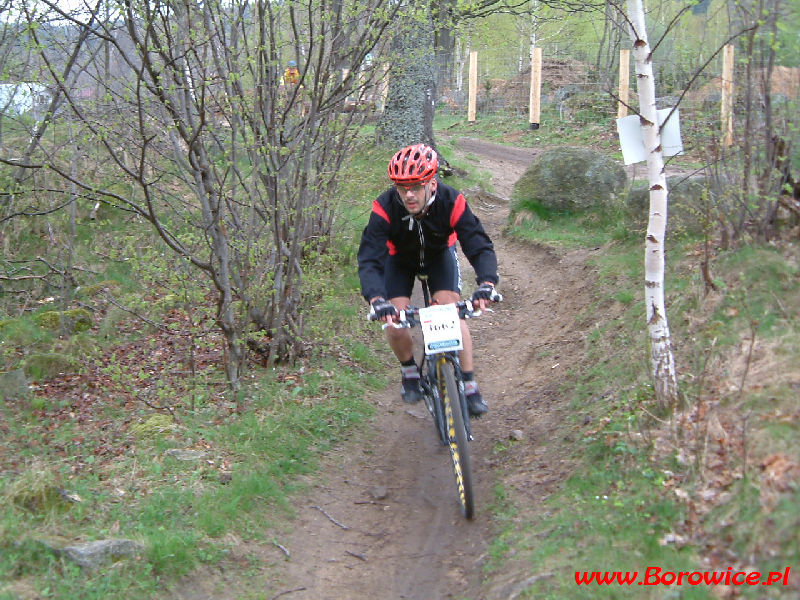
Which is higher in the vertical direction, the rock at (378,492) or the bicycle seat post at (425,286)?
the bicycle seat post at (425,286)

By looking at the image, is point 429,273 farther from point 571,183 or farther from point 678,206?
point 571,183

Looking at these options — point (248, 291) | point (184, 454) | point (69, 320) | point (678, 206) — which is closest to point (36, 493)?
point (184, 454)

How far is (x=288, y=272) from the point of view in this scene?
6934mm

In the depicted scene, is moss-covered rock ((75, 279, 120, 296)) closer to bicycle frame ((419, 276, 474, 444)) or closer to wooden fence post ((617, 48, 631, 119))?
bicycle frame ((419, 276, 474, 444))

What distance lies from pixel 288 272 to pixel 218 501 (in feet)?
8.43

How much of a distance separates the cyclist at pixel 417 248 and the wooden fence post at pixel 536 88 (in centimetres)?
1881

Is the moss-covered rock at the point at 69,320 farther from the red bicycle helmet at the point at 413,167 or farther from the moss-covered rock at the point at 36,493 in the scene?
the red bicycle helmet at the point at 413,167

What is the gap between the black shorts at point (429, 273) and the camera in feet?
18.8

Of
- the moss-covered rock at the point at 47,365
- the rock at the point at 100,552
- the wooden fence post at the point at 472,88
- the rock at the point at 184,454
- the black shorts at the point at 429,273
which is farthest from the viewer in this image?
the wooden fence post at the point at 472,88

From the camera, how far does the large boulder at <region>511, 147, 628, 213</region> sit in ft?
37.6

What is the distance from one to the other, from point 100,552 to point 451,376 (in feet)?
7.50

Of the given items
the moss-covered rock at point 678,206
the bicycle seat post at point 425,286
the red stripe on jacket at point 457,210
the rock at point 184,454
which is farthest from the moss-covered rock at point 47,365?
the moss-covered rock at point 678,206

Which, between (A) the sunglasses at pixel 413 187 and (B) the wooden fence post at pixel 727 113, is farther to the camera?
(B) the wooden fence post at pixel 727 113

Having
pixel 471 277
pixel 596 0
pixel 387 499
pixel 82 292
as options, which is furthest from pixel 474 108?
pixel 387 499
